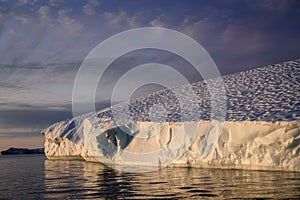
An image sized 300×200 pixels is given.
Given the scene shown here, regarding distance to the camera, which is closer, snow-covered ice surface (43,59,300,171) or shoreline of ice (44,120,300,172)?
shoreline of ice (44,120,300,172)

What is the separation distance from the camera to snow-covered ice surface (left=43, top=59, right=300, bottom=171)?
13.8m

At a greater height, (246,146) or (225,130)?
(225,130)

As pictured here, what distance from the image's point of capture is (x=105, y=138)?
→ 23984mm

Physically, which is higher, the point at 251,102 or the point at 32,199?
the point at 251,102

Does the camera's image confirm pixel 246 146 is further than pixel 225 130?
No

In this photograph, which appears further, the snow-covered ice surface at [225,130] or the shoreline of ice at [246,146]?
the snow-covered ice surface at [225,130]

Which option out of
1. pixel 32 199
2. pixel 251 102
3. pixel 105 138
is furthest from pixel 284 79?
pixel 32 199

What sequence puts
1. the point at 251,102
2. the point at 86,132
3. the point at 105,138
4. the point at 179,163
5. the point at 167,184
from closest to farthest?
1. the point at 167,184
2. the point at 251,102
3. the point at 179,163
4. the point at 105,138
5. the point at 86,132

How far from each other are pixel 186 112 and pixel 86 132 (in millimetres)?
9742

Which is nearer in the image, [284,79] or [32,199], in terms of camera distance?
[32,199]

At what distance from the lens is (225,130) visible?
52.3 ft

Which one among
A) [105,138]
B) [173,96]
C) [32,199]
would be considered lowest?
[32,199]

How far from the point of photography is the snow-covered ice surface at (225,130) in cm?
1384

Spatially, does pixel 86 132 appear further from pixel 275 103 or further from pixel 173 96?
pixel 275 103
